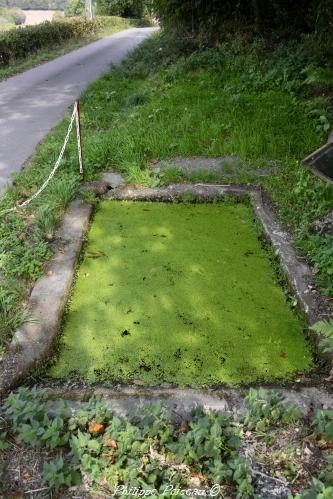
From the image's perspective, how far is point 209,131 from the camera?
5758mm

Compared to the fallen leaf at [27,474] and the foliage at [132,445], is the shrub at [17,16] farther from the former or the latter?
the fallen leaf at [27,474]

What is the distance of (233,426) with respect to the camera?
2.22 metres

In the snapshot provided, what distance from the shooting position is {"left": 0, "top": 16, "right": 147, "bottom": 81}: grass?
38.6 feet

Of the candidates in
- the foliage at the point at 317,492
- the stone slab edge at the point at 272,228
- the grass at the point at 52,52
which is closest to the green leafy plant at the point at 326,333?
the stone slab edge at the point at 272,228

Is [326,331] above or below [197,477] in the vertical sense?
above

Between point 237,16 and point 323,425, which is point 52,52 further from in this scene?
point 323,425

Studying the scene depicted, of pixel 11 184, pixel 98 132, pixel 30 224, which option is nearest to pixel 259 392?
pixel 30 224

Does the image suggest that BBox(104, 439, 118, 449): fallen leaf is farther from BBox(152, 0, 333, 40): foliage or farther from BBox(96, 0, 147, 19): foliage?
BBox(96, 0, 147, 19): foliage

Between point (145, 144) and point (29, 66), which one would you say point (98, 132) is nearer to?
point (145, 144)

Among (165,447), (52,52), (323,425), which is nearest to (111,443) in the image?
(165,447)

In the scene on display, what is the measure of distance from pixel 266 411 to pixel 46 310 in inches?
65.4

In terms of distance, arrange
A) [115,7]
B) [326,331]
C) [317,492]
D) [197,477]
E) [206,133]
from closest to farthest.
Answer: [317,492] < [197,477] < [326,331] < [206,133] < [115,7]

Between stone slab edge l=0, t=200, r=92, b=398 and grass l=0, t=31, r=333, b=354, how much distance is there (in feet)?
0.42

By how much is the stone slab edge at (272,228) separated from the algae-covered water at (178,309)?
0.45ft
